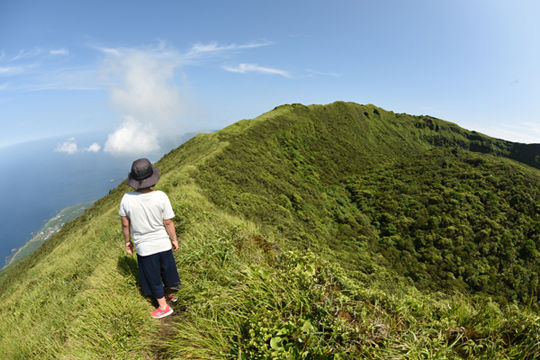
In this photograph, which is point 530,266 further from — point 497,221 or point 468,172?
point 468,172

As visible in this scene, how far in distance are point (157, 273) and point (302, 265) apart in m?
2.24

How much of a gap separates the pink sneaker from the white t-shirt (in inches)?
34.3

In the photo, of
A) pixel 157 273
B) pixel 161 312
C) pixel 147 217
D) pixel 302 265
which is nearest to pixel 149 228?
pixel 147 217

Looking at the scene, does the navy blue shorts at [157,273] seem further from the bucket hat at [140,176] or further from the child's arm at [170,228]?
the bucket hat at [140,176]

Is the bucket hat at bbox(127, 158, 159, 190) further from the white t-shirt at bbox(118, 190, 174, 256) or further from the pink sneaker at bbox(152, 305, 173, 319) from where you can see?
the pink sneaker at bbox(152, 305, 173, 319)

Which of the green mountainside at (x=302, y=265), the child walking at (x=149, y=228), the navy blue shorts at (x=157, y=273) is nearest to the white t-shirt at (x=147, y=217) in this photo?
the child walking at (x=149, y=228)

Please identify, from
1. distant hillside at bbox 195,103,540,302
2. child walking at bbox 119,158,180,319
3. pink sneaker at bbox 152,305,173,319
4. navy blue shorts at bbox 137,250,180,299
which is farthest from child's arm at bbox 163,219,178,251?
distant hillside at bbox 195,103,540,302

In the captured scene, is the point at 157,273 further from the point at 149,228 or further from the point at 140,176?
the point at 140,176

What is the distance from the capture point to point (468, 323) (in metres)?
2.70

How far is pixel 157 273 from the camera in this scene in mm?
3424

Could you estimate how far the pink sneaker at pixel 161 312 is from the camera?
129 inches

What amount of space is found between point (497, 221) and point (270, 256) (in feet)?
214

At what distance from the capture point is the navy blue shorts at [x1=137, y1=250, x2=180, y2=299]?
11.0ft

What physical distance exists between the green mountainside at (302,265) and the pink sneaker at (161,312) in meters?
0.12
